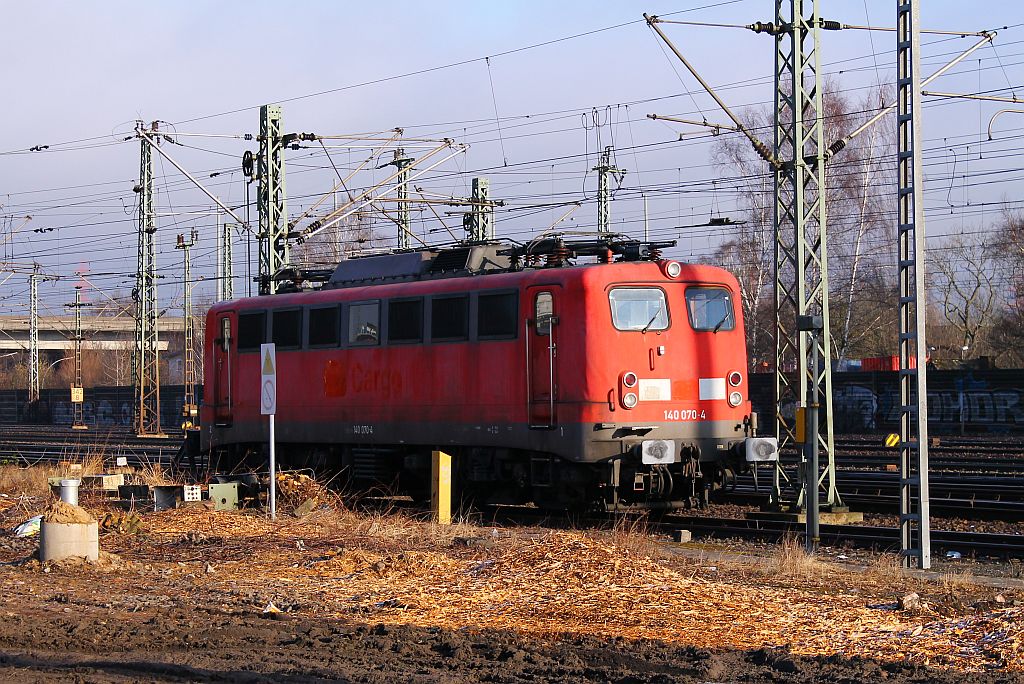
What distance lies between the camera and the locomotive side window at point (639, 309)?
51.6 feet

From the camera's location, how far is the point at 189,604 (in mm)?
9359

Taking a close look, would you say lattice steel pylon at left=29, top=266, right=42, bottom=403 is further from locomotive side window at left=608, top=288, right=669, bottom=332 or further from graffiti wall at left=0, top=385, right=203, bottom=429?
locomotive side window at left=608, top=288, right=669, bottom=332

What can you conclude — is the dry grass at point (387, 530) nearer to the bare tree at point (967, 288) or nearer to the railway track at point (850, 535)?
the railway track at point (850, 535)

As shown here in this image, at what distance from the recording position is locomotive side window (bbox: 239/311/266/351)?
20.4m

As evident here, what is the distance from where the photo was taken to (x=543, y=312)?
15992mm

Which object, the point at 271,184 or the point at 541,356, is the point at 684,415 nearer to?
the point at 541,356

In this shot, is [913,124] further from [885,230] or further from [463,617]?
[885,230]

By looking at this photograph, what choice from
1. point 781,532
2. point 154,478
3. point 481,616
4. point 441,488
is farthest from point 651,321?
point 154,478

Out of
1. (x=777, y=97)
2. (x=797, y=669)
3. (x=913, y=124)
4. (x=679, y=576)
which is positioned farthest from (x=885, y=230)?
(x=797, y=669)

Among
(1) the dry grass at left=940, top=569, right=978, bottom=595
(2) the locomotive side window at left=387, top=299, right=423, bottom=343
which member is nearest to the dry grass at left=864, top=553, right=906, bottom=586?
(1) the dry grass at left=940, top=569, right=978, bottom=595

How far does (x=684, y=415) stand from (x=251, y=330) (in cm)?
815

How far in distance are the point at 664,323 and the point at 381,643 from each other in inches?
356

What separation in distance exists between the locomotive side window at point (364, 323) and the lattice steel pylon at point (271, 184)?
10.5 metres

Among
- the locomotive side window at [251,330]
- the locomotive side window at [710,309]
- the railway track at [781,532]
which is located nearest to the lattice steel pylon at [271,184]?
the locomotive side window at [251,330]
